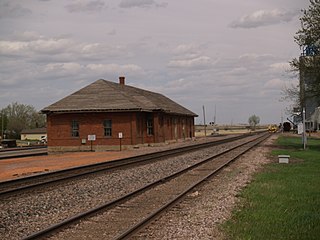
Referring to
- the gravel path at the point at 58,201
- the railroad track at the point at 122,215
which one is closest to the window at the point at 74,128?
the gravel path at the point at 58,201

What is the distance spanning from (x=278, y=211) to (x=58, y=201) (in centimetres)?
587

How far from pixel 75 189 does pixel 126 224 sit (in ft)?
20.4

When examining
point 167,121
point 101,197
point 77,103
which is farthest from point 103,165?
point 167,121

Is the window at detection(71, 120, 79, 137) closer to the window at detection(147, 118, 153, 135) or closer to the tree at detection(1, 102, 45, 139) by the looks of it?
the window at detection(147, 118, 153, 135)

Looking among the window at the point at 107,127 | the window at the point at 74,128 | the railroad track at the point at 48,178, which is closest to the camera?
the railroad track at the point at 48,178

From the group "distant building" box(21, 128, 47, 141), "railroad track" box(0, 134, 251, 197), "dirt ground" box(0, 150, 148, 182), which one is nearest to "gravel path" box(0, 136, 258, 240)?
"railroad track" box(0, 134, 251, 197)

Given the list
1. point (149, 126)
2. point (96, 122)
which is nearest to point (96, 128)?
point (96, 122)

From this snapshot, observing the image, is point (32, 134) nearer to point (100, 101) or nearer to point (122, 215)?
point (100, 101)

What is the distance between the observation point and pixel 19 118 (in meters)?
133

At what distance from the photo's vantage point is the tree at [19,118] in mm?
124562

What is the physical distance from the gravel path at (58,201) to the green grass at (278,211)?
374 cm

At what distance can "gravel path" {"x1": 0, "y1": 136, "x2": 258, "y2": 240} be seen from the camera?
10367mm

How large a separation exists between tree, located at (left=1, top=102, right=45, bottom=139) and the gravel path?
4135 inches

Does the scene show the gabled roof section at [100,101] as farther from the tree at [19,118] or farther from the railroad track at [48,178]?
the tree at [19,118]
